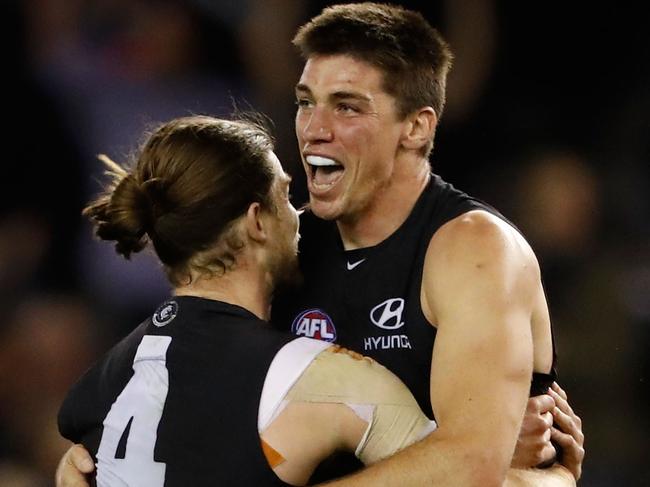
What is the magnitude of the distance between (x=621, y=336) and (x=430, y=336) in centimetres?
234

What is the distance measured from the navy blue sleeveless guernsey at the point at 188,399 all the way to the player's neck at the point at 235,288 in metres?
0.03

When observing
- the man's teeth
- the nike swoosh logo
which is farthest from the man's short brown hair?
the nike swoosh logo

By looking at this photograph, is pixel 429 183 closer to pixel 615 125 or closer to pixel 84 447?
pixel 84 447

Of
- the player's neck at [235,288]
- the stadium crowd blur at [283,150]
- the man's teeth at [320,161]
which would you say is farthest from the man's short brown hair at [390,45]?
the stadium crowd blur at [283,150]

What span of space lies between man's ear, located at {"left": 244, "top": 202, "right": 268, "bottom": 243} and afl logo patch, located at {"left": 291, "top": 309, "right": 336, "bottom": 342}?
1.78 feet

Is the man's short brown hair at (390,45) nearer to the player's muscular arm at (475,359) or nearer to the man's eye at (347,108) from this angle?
the man's eye at (347,108)

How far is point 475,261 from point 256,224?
21.1 inches

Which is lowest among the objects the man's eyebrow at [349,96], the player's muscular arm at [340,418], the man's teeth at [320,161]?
the player's muscular arm at [340,418]

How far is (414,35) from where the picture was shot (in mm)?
2990

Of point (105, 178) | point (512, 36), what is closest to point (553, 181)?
point (512, 36)

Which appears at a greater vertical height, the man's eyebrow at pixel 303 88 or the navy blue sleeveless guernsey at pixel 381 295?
the man's eyebrow at pixel 303 88

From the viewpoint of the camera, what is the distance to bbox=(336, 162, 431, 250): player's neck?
9.57ft

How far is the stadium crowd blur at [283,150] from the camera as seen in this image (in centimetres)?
467

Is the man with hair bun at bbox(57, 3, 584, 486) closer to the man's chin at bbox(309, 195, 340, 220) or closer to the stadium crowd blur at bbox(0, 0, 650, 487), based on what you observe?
the man's chin at bbox(309, 195, 340, 220)
